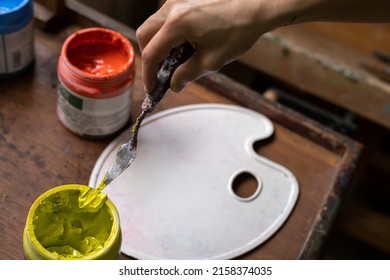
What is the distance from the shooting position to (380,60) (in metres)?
1.56

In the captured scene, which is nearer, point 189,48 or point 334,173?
point 189,48

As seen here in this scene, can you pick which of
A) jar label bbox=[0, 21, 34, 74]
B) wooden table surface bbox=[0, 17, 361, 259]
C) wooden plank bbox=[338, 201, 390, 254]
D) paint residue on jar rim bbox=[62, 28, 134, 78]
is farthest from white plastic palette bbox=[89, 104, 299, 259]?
wooden plank bbox=[338, 201, 390, 254]

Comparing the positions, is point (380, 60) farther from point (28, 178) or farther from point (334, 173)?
point (28, 178)

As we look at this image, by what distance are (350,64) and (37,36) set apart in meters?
0.79

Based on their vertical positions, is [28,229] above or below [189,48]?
below

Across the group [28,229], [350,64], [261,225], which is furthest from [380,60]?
[28,229]

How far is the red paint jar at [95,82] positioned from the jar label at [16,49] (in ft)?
0.31

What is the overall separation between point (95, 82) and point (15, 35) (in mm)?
191

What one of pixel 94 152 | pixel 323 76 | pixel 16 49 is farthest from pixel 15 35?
pixel 323 76

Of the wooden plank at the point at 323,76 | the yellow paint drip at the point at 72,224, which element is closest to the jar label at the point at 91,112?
the yellow paint drip at the point at 72,224

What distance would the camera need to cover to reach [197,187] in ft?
3.31

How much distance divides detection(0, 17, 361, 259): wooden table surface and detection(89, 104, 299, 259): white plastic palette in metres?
0.02
